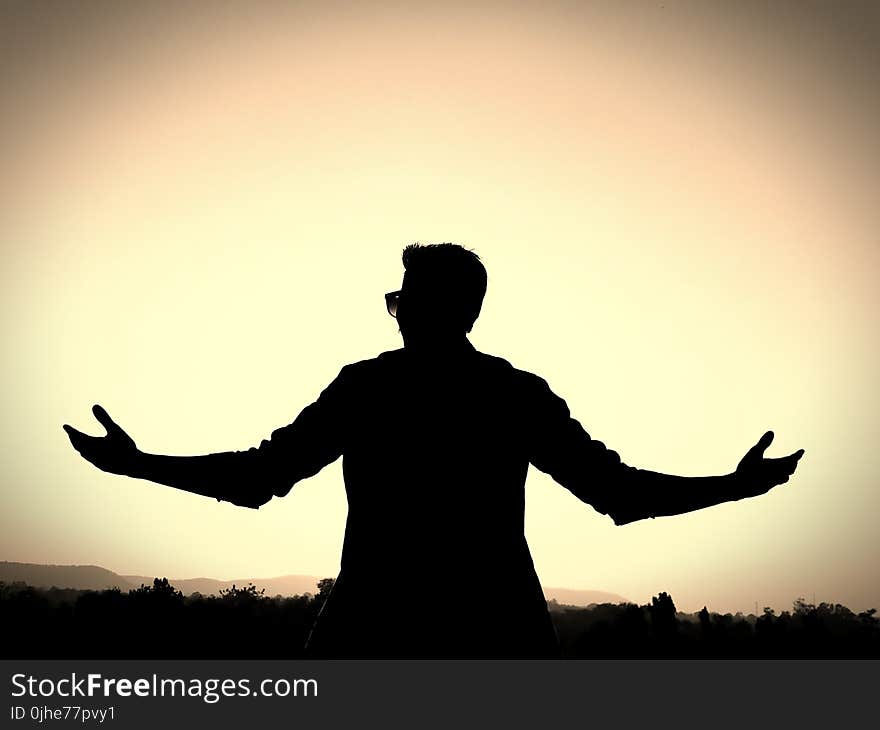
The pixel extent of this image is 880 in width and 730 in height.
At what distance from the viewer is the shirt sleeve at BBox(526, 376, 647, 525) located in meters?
3.52

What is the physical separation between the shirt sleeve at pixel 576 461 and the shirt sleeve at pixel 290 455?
2.55ft

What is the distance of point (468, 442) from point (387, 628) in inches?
29.5

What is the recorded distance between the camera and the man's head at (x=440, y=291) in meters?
3.44

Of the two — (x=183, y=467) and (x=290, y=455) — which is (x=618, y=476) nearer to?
(x=290, y=455)

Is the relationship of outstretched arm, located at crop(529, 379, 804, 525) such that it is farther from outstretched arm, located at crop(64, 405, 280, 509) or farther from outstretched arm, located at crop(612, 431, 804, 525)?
outstretched arm, located at crop(64, 405, 280, 509)

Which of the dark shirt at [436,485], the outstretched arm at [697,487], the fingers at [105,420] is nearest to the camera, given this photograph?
the dark shirt at [436,485]

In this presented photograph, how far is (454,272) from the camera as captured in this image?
11.2ft

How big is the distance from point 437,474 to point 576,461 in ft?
2.02

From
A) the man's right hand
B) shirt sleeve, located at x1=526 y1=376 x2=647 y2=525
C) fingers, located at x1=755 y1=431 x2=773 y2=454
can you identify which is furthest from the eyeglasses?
fingers, located at x1=755 y1=431 x2=773 y2=454

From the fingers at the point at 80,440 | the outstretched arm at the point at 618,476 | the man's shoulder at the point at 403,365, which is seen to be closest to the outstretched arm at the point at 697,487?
the outstretched arm at the point at 618,476

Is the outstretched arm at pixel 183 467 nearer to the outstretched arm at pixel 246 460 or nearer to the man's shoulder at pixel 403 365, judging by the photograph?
the outstretched arm at pixel 246 460

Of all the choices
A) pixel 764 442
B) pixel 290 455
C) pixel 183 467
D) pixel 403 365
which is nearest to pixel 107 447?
pixel 183 467
